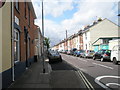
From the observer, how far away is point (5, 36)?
6555 millimetres

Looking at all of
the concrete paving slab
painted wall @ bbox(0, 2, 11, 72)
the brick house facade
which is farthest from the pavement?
painted wall @ bbox(0, 2, 11, 72)

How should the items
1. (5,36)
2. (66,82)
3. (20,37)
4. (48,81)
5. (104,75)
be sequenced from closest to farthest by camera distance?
(5,36) < (66,82) < (48,81) < (104,75) < (20,37)

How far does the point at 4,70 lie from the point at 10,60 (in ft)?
Answer: 3.48

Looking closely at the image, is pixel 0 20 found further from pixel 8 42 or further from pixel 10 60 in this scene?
pixel 10 60

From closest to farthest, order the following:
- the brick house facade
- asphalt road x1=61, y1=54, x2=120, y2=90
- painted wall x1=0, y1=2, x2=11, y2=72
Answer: painted wall x1=0, y1=2, x2=11, y2=72 → asphalt road x1=61, y1=54, x2=120, y2=90 → the brick house facade

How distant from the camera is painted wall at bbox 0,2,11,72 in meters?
6.23

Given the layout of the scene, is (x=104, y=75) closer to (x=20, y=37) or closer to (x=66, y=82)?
A: (x=66, y=82)

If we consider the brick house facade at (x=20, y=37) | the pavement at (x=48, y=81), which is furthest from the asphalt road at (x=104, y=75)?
the brick house facade at (x=20, y=37)

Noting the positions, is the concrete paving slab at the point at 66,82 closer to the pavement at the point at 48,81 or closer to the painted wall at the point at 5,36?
the pavement at the point at 48,81

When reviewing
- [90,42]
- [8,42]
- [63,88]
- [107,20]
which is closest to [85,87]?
[63,88]

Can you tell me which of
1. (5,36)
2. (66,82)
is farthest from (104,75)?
(5,36)

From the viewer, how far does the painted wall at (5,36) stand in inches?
245

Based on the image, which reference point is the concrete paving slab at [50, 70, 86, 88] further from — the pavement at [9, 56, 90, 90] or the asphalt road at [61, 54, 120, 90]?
the asphalt road at [61, 54, 120, 90]

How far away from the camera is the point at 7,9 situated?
6980mm
